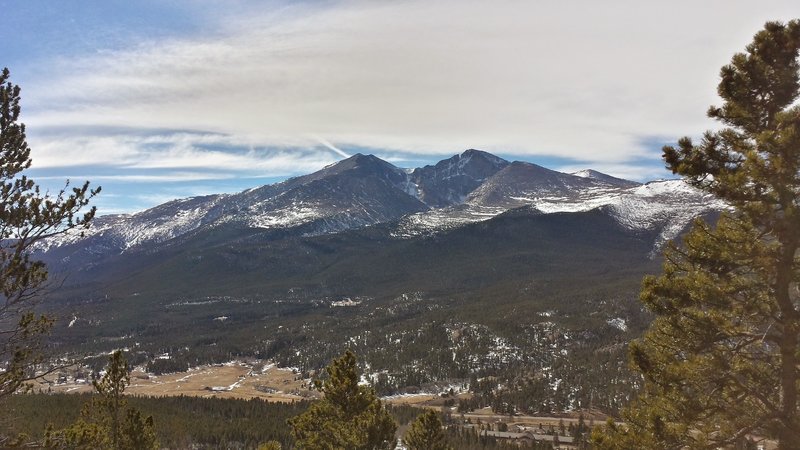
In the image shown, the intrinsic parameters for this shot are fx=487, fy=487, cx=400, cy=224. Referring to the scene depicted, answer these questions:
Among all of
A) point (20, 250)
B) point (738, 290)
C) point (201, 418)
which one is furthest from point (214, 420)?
point (738, 290)

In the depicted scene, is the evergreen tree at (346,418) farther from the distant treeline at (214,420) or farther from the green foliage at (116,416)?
the distant treeline at (214,420)

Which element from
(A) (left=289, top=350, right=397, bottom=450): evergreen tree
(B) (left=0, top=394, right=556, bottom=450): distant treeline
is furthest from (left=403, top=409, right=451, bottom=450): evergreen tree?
(B) (left=0, top=394, right=556, bottom=450): distant treeline

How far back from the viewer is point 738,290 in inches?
569

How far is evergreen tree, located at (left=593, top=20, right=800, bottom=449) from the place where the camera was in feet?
44.4

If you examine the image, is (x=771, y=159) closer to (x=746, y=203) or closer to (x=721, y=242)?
(x=746, y=203)

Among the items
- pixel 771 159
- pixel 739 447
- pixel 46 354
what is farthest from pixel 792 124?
pixel 46 354

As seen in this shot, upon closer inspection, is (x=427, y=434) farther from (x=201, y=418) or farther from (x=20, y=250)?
(x=201, y=418)

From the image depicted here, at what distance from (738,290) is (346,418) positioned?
2354 cm

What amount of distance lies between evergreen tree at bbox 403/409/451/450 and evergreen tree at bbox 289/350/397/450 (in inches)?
571

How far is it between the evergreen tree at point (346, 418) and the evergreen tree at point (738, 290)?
669 inches

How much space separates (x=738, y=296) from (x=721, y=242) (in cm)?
184

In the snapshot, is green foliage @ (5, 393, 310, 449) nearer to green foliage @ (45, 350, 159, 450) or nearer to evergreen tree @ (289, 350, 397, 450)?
green foliage @ (45, 350, 159, 450)

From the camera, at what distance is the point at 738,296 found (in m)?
14.8

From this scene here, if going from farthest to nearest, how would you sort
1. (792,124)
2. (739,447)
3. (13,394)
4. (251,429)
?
1. (251,429)
2. (13,394)
3. (739,447)
4. (792,124)
